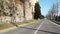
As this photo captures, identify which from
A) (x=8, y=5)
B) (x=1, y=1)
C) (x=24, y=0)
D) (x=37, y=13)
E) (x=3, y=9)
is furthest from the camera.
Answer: (x=37, y=13)

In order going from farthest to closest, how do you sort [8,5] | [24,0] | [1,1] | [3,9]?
[24,0], [8,5], [3,9], [1,1]

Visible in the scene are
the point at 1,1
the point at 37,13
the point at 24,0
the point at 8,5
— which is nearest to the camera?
the point at 1,1

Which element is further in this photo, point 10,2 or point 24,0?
point 24,0

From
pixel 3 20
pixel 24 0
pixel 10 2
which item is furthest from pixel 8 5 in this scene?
pixel 24 0

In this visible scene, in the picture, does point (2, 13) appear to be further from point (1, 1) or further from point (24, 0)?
point (24, 0)

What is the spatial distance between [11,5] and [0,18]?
8.98 m

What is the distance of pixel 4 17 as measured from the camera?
38375 millimetres

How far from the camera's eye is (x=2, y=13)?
1475 inches

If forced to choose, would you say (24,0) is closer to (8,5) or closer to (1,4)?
(8,5)

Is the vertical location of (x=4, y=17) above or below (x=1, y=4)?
below

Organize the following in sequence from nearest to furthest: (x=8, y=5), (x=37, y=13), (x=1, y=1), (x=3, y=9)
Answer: (x=1, y=1) < (x=3, y=9) < (x=8, y=5) < (x=37, y=13)

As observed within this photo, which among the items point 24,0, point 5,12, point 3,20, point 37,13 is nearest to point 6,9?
point 5,12

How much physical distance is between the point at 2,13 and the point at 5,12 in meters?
1.54

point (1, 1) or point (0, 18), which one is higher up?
point (1, 1)
